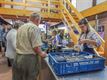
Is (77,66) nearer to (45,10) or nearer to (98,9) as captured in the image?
(98,9)

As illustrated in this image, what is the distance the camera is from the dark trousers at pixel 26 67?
222cm

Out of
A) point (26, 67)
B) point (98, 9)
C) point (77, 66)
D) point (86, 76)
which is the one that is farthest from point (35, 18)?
point (98, 9)

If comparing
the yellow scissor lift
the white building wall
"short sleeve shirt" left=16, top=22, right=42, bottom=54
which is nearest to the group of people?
"short sleeve shirt" left=16, top=22, right=42, bottom=54

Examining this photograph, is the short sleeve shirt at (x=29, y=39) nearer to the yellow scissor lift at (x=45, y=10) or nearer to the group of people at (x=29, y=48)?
the group of people at (x=29, y=48)

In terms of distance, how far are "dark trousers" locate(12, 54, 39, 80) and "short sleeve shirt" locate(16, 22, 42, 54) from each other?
0.09 metres

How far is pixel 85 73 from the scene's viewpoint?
1665 millimetres

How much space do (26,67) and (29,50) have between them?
262 millimetres

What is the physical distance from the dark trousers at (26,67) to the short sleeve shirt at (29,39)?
0.09 meters

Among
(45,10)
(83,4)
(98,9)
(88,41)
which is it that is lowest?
(88,41)

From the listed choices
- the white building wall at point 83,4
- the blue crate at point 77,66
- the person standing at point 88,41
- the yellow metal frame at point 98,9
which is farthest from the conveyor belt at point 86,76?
the white building wall at point 83,4

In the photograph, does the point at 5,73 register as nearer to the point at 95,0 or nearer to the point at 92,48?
the point at 92,48

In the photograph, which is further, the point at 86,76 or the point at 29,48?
the point at 29,48

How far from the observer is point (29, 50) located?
2195 millimetres

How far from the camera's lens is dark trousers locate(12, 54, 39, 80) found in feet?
7.29
